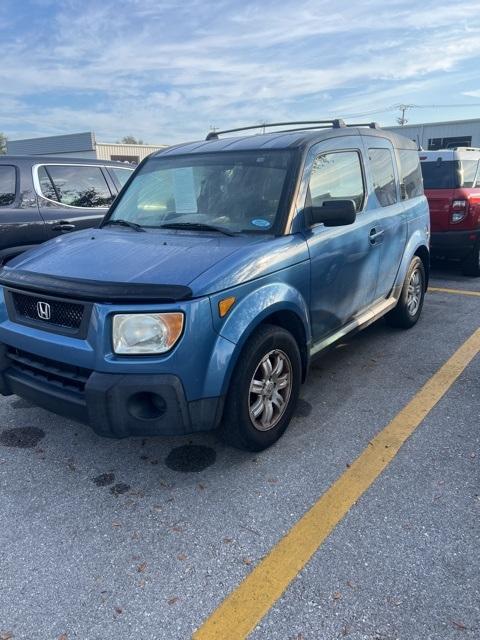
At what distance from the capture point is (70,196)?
6.09 meters

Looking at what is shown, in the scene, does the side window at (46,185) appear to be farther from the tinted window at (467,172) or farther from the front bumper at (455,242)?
the tinted window at (467,172)

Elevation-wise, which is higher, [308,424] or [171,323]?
[171,323]

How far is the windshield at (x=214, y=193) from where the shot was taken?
11.0 ft

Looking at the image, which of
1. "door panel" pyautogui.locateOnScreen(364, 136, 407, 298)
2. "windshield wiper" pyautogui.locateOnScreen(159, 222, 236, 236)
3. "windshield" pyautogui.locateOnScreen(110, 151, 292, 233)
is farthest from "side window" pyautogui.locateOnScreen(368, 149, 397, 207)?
"windshield wiper" pyautogui.locateOnScreen(159, 222, 236, 236)

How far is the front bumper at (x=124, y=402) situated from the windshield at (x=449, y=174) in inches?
253

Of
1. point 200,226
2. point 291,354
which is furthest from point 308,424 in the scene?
point 200,226

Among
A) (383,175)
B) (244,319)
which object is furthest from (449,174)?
(244,319)

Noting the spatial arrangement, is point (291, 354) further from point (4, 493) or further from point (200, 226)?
point (4, 493)

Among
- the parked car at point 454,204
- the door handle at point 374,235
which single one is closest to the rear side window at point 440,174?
the parked car at point 454,204

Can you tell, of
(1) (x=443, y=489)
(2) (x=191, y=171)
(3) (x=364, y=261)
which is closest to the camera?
(1) (x=443, y=489)

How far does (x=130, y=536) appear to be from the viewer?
249 centimetres

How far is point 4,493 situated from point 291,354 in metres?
1.85

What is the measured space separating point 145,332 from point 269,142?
1.90 metres

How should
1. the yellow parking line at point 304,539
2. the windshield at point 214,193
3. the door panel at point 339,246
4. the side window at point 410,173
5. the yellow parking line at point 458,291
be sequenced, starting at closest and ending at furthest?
1. the yellow parking line at point 304,539
2. the windshield at point 214,193
3. the door panel at point 339,246
4. the side window at point 410,173
5. the yellow parking line at point 458,291
